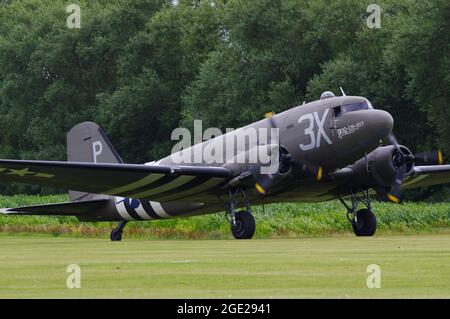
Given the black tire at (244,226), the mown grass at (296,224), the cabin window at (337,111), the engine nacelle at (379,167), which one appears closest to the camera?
the cabin window at (337,111)

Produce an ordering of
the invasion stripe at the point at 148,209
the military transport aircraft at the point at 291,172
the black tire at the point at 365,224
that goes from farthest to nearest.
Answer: the invasion stripe at the point at 148,209, the black tire at the point at 365,224, the military transport aircraft at the point at 291,172

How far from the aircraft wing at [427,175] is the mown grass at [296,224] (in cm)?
183

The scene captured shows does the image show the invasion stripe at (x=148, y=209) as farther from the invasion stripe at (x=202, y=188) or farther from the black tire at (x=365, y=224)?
the black tire at (x=365, y=224)

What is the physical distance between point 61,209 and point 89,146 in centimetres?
283

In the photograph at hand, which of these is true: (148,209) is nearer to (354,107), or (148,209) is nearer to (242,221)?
(242,221)

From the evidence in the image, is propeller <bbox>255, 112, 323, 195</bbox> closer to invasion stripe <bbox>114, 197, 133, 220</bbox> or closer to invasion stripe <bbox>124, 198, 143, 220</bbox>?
invasion stripe <bbox>124, 198, 143, 220</bbox>

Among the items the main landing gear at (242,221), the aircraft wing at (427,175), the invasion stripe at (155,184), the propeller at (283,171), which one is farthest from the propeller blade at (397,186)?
the invasion stripe at (155,184)

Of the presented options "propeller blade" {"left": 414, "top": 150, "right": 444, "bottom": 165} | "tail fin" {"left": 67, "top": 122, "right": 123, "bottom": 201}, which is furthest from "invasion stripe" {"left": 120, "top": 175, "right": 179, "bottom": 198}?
"propeller blade" {"left": 414, "top": 150, "right": 444, "bottom": 165}

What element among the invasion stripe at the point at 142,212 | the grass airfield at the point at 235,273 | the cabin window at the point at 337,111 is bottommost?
the grass airfield at the point at 235,273

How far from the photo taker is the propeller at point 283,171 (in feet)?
104

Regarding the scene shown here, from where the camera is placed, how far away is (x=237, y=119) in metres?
77.8

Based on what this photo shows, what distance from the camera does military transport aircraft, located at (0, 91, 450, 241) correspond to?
3141 centimetres

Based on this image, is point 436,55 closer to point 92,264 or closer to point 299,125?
point 299,125

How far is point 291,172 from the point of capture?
3197 centimetres
